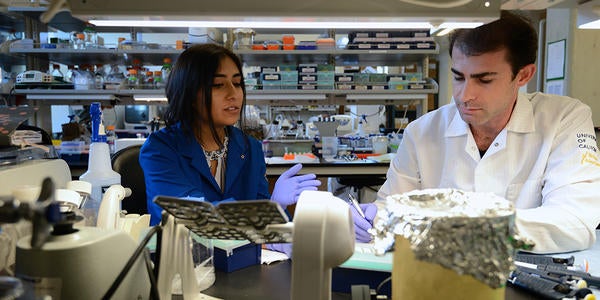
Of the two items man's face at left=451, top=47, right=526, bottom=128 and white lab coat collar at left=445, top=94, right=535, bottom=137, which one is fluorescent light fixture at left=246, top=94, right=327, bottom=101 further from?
man's face at left=451, top=47, right=526, bottom=128

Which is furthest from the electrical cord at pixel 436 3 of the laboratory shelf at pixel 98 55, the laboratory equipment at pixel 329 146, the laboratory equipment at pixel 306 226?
the laboratory shelf at pixel 98 55

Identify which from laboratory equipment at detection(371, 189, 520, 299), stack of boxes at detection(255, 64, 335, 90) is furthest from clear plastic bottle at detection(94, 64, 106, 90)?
laboratory equipment at detection(371, 189, 520, 299)

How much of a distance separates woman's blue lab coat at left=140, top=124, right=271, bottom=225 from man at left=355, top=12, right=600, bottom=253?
0.53 m

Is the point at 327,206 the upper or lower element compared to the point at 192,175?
upper

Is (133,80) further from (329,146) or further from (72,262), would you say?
(72,262)

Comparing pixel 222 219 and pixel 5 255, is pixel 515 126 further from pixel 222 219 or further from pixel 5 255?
pixel 5 255

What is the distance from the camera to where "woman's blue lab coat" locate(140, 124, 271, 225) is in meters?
1.46

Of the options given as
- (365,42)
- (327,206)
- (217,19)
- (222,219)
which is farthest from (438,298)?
(365,42)

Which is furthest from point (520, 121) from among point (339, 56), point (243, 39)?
point (243, 39)

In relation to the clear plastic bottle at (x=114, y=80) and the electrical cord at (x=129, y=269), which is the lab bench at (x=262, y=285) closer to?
the electrical cord at (x=129, y=269)

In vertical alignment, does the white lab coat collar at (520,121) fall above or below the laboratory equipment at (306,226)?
above

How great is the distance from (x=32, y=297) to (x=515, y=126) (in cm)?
140

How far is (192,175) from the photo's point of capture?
1.54m

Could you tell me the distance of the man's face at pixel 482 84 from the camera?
1.26 metres
